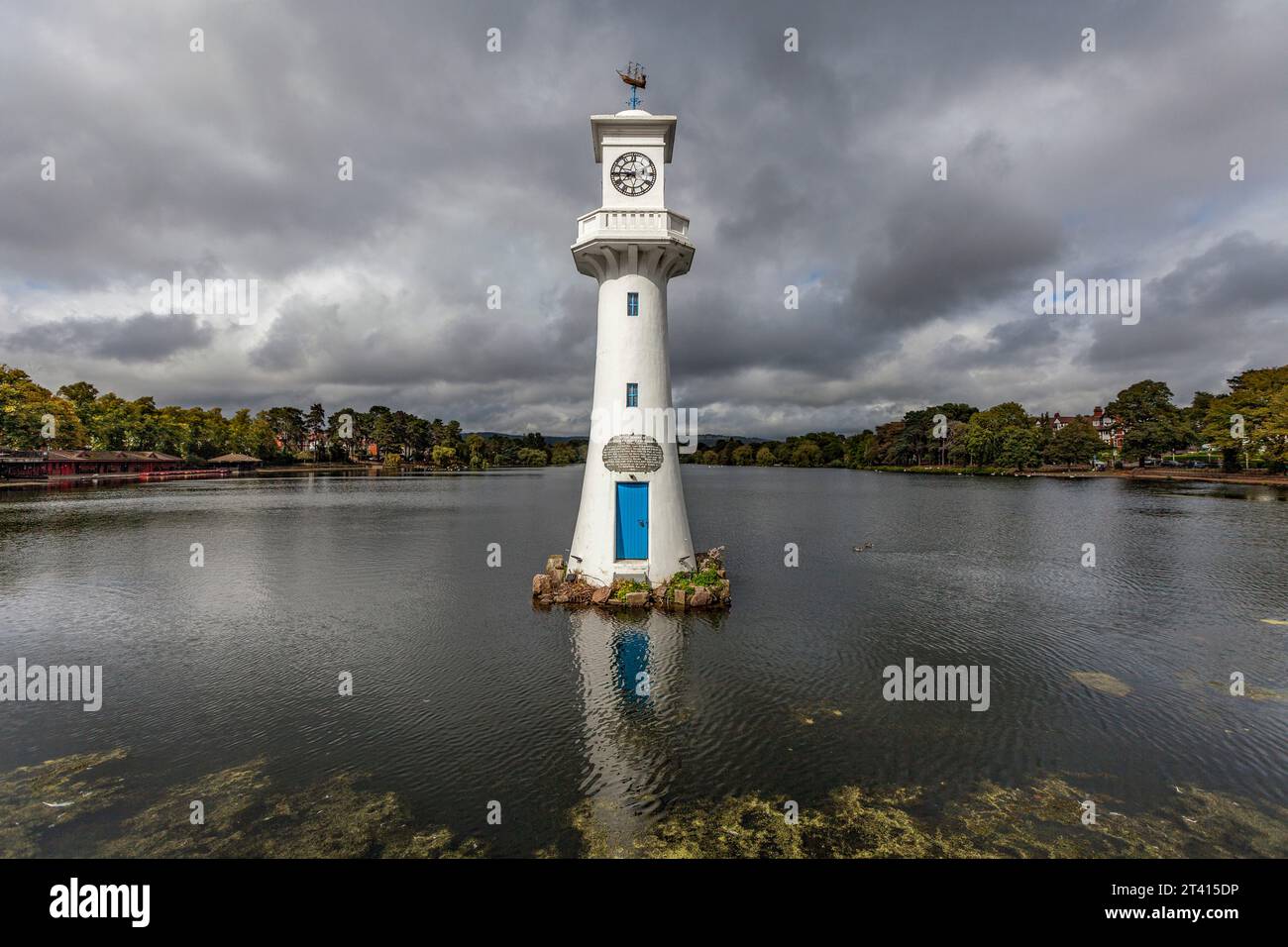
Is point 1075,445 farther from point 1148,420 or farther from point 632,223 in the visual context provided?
point 632,223

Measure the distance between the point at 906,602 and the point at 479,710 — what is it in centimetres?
1850

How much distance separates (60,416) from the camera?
302ft

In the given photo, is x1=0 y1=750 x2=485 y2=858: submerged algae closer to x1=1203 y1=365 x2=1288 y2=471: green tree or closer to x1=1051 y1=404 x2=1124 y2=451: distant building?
x1=1203 y1=365 x2=1288 y2=471: green tree

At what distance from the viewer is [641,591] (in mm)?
20375

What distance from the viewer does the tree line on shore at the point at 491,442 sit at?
86562 millimetres

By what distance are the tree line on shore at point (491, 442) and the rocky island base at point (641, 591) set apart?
100 m

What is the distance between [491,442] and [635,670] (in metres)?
194

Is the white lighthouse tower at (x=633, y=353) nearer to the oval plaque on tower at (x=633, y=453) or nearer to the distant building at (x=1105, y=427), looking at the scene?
the oval plaque on tower at (x=633, y=453)

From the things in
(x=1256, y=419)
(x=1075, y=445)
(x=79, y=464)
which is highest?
(x=1256, y=419)

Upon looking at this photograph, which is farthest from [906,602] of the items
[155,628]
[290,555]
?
[290,555]

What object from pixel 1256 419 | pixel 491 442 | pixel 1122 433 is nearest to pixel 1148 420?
pixel 1122 433

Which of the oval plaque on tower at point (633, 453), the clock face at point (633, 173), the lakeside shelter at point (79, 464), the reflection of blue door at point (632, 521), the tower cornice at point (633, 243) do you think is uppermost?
the clock face at point (633, 173)

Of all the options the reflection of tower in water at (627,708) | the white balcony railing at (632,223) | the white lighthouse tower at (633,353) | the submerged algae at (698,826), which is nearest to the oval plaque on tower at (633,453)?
the white lighthouse tower at (633,353)

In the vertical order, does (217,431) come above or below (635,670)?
above
